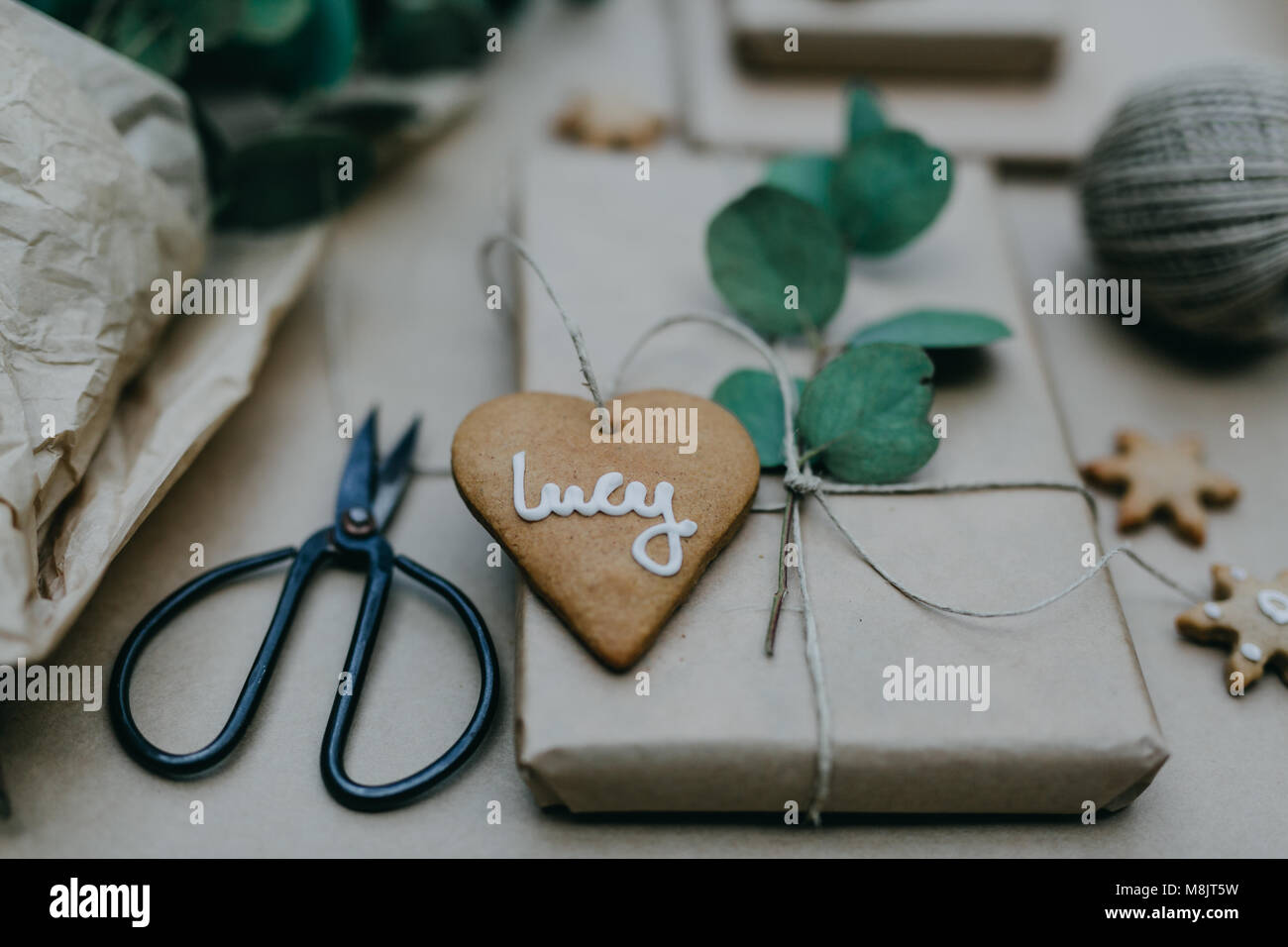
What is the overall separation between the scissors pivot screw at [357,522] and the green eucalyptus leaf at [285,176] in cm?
30

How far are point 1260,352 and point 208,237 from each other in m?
0.82

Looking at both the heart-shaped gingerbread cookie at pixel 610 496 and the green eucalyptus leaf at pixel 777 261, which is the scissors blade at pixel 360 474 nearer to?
the heart-shaped gingerbread cookie at pixel 610 496

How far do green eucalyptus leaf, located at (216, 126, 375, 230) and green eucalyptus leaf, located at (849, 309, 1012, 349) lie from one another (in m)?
0.42

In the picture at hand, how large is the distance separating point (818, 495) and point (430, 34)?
1.86ft

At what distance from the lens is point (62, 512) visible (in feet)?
1.82

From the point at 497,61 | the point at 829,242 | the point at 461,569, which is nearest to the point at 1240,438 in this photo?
the point at 829,242

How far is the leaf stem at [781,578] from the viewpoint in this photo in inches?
20.8

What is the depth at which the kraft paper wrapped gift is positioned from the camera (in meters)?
0.50

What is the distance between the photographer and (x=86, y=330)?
0.57 m

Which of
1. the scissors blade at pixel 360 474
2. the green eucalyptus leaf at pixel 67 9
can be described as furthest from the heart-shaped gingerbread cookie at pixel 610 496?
the green eucalyptus leaf at pixel 67 9

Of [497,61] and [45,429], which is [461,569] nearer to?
[45,429]

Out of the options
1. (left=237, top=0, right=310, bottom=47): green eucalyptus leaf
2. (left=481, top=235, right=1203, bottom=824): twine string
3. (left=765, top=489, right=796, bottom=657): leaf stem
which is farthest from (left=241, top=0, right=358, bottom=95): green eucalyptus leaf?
(left=765, top=489, right=796, bottom=657): leaf stem

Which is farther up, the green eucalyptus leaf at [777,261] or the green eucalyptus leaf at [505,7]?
the green eucalyptus leaf at [505,7]

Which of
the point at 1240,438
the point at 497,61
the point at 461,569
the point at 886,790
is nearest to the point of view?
the point at 886,790
